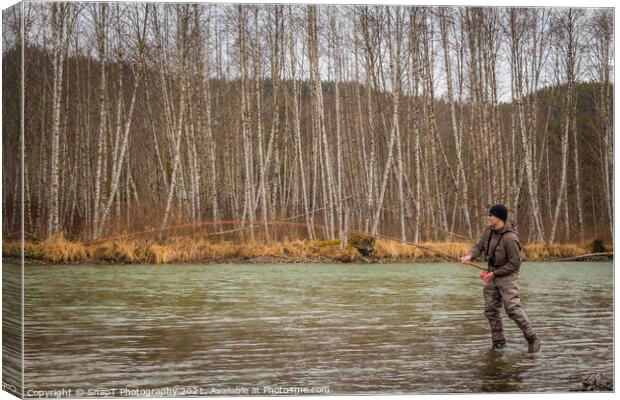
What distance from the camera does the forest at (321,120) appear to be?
29.7ft

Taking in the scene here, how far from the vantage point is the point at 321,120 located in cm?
1011

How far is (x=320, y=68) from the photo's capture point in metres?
9.80

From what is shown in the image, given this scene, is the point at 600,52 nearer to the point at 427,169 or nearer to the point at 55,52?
the point at 427,169

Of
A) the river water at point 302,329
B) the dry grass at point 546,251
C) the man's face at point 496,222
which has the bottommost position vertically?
the river water at point 302,329

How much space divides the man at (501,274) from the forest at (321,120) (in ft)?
2.90

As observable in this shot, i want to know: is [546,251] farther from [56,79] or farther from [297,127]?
[56,79]

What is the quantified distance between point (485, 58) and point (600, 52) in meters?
1.17

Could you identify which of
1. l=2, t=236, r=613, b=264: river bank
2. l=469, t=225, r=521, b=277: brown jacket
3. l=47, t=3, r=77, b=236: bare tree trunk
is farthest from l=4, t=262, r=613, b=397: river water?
l=469, t=225, r=521, b=277: brown jacket

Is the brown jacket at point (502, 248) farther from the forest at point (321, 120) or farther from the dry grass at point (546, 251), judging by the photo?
the dry grass at point (546, 251)

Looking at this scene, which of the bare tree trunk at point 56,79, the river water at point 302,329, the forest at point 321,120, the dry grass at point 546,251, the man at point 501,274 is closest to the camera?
the river water at point 302,329

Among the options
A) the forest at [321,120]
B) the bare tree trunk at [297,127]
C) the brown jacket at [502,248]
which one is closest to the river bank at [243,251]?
the forest at [321,120]

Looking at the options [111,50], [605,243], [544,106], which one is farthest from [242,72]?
[605,243]

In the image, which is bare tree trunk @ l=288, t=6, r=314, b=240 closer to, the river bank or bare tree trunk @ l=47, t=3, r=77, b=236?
the river bank

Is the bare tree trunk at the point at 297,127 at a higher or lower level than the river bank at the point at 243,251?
higher
